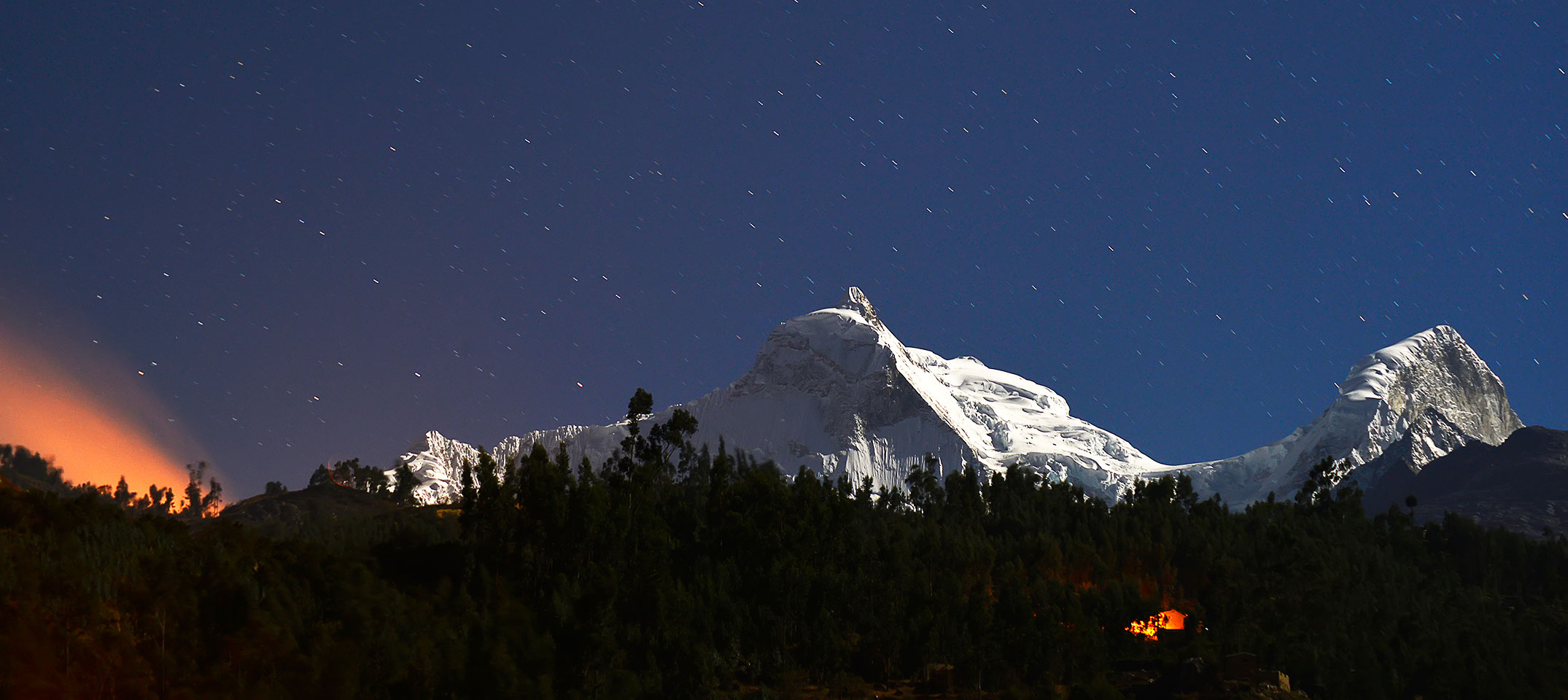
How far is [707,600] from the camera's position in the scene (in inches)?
3009

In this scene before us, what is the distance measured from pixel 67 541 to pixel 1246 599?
79.5 m

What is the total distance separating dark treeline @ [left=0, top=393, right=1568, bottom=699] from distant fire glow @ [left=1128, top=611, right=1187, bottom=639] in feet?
4.14

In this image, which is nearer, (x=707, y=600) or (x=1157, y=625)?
(x=707, y=600)

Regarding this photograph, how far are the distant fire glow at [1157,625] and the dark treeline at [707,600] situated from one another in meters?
1.26

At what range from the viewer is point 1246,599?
312 ft

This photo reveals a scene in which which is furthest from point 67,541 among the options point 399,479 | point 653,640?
point 399,479

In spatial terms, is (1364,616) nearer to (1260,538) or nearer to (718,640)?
(1260,538)

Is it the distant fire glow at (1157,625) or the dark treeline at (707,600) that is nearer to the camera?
the dark treeline at (707,600)

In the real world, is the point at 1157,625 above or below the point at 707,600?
below

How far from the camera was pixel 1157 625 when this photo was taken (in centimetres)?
9625

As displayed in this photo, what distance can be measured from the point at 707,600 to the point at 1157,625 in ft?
131

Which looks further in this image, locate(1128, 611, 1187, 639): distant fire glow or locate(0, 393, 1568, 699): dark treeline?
locate(1128, 611, 1187, 639): distant fire glow

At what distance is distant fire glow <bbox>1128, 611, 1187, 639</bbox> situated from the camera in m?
93.6

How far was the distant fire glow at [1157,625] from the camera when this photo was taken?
9356 cm
